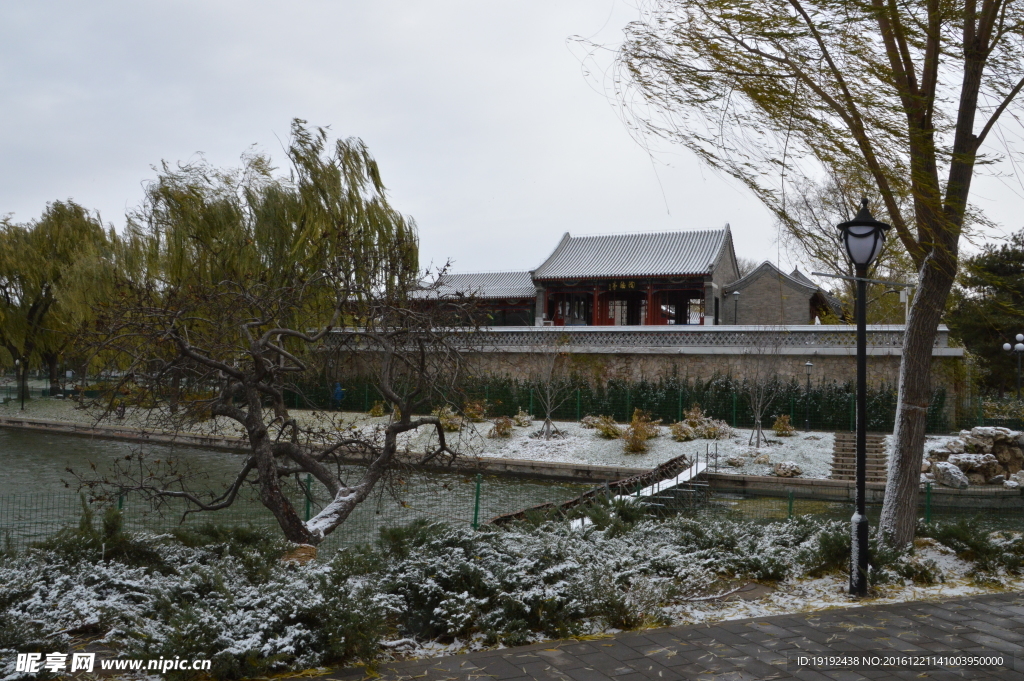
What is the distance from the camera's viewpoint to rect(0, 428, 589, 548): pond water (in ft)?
33.3

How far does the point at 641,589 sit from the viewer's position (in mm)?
5234

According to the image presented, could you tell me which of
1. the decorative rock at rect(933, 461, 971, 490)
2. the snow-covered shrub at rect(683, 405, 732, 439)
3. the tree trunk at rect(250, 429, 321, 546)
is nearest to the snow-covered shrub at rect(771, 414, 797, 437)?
the snow-covered shrub at rect(683, 405, 732, 439)

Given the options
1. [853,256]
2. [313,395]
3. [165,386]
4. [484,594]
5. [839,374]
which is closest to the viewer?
[484,594]

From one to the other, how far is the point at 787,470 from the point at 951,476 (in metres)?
3.11

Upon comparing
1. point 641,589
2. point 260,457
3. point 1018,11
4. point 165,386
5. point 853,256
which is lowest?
point 641,589

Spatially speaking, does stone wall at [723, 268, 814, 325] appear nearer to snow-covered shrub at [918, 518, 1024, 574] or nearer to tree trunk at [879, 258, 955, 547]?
snow-covered shrub at [918, 518, 1024, 574]

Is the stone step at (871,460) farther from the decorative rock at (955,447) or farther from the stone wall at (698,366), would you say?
the stone wall at (698,366)

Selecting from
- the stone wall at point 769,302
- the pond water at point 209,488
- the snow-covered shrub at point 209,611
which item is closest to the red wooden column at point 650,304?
the stone wall at point 769,302

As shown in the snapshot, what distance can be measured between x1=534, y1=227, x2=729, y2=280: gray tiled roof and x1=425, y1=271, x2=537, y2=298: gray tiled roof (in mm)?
1710

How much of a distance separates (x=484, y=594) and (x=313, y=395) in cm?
2199

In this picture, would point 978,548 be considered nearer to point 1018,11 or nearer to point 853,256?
point 853,256

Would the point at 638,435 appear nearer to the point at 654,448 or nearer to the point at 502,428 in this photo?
the point at 654,448

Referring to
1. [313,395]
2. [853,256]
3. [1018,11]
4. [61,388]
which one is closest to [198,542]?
[853,256]

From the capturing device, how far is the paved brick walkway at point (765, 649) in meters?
3.94
